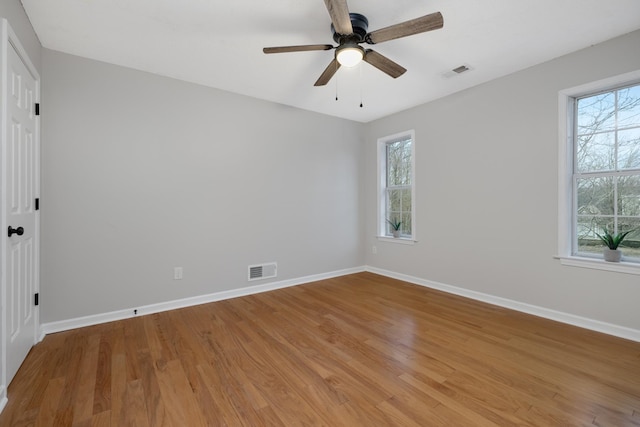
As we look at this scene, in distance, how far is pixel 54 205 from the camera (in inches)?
99.0

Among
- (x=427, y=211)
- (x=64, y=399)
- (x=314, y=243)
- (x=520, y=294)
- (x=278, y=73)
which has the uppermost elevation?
(x=278, y=73)

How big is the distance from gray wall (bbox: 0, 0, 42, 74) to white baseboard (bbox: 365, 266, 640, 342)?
181 inches

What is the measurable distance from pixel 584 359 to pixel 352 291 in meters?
2.23

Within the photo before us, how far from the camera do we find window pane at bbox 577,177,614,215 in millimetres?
2532

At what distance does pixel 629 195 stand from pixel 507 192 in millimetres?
911

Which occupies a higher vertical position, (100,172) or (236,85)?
(236,85)

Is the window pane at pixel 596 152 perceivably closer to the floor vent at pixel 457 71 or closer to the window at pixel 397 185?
the floor vent at pixel 457 71

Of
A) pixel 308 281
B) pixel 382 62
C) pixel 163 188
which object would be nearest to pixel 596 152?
pixel 382 62

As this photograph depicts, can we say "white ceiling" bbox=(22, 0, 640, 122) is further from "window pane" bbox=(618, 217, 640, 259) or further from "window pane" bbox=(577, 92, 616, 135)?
"window pane" bbox=(618, 217, 640, 259)

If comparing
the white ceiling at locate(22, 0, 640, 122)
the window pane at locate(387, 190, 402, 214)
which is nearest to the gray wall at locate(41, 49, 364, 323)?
the white ceiling at locate(22, 0, 640, 122)

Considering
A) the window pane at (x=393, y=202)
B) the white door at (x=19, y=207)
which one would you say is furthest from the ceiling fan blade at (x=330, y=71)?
the window pane at (x=393, y=202)

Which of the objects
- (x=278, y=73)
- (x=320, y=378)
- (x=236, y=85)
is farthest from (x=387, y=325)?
(x=236, y=85)

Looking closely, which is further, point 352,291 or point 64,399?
point 352,291

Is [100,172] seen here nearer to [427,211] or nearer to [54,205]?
[54,205]
